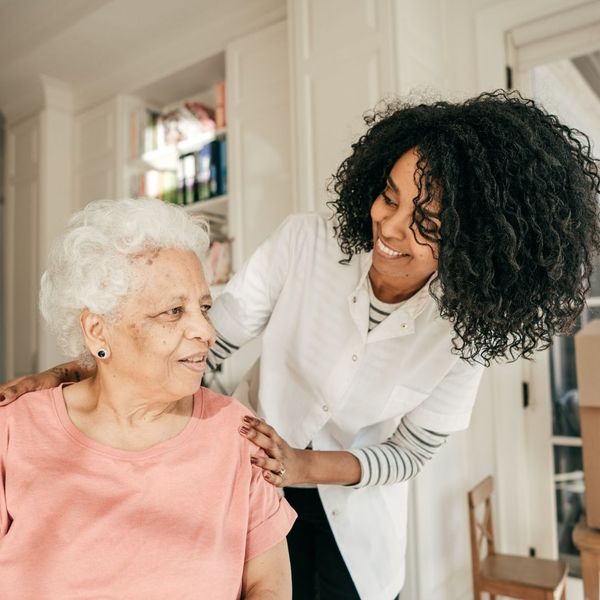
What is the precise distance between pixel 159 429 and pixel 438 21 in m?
2.31

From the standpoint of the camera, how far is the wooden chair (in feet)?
6.92

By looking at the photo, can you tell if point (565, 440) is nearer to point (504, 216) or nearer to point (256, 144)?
point (504, 216)

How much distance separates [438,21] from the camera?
2633mm

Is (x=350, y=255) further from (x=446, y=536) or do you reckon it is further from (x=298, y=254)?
(x=446, y=536)

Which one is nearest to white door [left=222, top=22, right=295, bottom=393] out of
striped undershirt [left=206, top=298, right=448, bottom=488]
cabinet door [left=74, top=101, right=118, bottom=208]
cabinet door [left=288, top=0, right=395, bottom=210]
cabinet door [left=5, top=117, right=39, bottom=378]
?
cabinet door [left=288, top=0, right=395, bottom=210]

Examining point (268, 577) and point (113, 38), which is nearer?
point (268, 577)

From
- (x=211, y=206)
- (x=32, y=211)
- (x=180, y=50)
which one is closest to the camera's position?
(x=211, y=206)

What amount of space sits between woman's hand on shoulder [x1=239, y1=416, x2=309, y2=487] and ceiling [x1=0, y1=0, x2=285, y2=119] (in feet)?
8.08

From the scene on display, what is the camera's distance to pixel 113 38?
3562mm

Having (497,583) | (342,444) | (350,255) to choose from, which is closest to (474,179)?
(350,255)

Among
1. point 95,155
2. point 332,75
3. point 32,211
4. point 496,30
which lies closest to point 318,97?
point 332,75

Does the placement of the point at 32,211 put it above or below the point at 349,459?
above

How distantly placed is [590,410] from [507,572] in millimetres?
727

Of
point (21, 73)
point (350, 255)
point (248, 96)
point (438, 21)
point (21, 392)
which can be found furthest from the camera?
point (21, 73)
